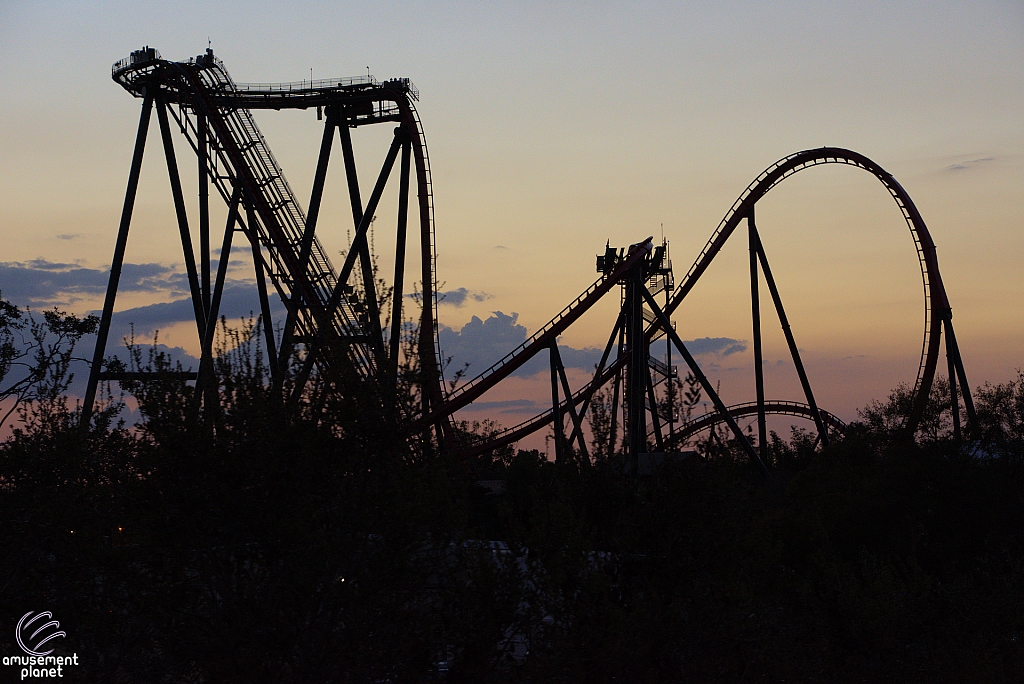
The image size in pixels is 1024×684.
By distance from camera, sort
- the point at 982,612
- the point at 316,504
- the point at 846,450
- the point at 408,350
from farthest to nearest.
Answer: the point at 846,450 → the point at 982,612 → the point at 408,350 → the point at 316,504

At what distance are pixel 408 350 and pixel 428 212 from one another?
13553mm

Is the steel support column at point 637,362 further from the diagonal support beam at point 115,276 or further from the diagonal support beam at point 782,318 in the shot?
the diagonal support beam at point 115,276

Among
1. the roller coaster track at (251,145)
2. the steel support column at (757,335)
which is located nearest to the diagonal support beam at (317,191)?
the roller coaster track at (251,145)

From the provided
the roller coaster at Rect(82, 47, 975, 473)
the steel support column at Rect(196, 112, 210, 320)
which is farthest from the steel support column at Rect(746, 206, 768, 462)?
the steel support column at Rect(196, 112, 210, 320)

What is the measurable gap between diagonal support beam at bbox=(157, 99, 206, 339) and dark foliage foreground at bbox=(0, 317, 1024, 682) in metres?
8.06

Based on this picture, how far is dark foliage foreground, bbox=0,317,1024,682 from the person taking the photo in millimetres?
7195

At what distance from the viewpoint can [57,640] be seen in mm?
8906

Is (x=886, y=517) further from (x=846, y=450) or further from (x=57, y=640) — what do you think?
(x=57, y=640)

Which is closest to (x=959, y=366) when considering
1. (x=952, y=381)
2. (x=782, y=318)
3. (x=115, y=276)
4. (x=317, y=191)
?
(x=952, y=381)

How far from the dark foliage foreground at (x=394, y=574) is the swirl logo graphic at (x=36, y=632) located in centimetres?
12

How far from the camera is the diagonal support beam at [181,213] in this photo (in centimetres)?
1947

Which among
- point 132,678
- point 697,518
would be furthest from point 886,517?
point 132,678

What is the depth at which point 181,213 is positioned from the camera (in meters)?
19.8

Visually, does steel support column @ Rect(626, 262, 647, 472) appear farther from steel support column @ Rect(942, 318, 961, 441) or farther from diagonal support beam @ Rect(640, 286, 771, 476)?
steel support column @ Rect(942, 318, 961, 441)
